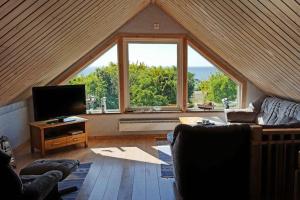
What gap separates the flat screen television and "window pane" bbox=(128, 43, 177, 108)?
1.25 m

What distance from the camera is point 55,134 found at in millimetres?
4621

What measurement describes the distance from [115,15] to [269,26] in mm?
2397

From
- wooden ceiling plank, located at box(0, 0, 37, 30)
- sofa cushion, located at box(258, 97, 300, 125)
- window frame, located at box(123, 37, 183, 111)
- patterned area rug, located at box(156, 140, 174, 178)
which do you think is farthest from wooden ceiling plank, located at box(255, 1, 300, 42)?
window frame, located at box(123, 37, 183, 111)

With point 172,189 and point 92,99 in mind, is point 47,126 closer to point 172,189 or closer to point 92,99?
point 92,99

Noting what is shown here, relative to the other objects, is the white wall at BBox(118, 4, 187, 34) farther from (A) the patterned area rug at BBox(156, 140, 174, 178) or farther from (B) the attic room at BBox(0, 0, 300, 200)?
(A) the patterned area rug at BBox(156, 140, 174, 178)

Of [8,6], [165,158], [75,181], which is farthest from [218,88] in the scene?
[8,6]

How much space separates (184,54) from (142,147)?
2166mm

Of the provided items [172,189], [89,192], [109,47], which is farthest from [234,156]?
[109,47]

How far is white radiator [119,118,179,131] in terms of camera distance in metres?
5.38

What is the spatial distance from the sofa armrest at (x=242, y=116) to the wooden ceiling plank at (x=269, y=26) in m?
2.45

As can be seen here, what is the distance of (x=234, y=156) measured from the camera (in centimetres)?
251

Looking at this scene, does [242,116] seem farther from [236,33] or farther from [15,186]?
[15,186]

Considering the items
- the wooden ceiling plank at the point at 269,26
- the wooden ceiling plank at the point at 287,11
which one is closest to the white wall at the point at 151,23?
the wooden ceiling plank at the point at 269,26

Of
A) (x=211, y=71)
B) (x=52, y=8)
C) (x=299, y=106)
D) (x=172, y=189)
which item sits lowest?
(x=172, y=189)
